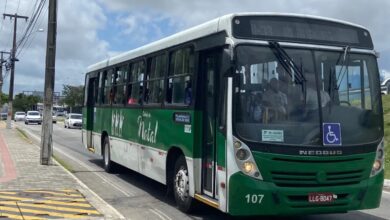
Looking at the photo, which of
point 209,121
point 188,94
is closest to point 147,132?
point 188,94

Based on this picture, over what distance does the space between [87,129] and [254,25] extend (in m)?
10.8

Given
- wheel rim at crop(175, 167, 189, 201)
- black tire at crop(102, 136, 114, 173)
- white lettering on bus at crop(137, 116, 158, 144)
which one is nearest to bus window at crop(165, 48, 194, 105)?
white lettering on bus at crop(137, 116, 158, 144)

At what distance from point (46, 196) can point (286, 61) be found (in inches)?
209

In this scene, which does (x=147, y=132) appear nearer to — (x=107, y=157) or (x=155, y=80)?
(x=155, y=80)

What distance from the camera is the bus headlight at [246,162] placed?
720cm

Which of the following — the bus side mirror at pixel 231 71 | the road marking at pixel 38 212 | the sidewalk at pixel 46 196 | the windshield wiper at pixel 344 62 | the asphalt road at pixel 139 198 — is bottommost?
the asphalt road at pixel 139 198

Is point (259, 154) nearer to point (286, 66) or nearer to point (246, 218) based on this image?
point (286, 66)

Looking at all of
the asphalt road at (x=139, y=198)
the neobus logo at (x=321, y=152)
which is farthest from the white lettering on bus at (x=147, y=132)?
the neobus logo at (x=321, y=152)

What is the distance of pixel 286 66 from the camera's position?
24.7 feet

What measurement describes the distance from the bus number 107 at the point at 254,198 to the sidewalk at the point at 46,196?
2.45 metres

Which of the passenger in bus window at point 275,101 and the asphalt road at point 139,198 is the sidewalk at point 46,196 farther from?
the passenger in bus window at point 275,101

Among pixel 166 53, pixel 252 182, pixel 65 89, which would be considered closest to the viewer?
pixel 252 182

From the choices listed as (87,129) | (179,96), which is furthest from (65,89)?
(179,96)

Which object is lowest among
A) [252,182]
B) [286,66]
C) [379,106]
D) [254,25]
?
[252,182]
